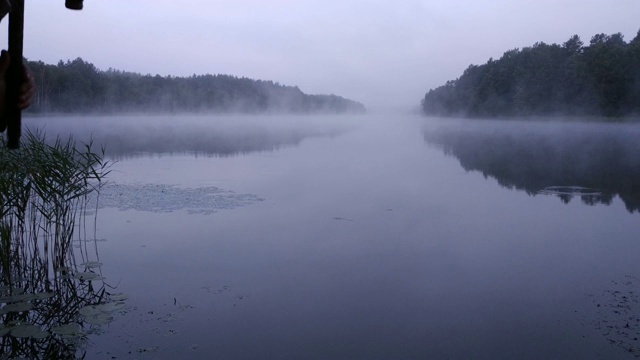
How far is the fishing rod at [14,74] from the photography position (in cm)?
218

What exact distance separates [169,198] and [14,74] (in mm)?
9291

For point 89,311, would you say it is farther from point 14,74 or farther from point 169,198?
point 169,198

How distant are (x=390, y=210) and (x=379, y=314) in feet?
17.0

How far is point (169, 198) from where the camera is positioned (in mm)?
11234

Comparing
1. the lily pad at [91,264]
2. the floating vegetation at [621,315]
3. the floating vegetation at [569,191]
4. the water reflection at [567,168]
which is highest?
the water reflection at [567,168]

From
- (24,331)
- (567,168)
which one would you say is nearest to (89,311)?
(24,331)

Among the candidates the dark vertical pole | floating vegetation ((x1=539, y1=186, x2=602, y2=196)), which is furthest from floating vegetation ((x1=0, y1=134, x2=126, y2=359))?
floating vegetation ((x1=539, y1=186, x2=602, y2=196))

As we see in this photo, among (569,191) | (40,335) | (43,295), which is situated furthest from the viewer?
(569,191)

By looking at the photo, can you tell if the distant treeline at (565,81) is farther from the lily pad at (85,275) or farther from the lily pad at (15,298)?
the lily pad at (15,298)

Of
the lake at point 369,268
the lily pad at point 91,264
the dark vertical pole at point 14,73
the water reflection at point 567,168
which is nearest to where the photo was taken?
the dark vertical pole at point 14,73

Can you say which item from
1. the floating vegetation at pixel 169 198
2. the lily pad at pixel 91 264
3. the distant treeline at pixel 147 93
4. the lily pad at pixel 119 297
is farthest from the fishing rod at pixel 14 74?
the distant treeline at pixel 147 93

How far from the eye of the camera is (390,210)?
10.4 metres

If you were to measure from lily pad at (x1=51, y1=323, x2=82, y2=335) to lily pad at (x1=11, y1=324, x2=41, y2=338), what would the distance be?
0.21 m

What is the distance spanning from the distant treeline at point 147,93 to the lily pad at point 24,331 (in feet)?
160
